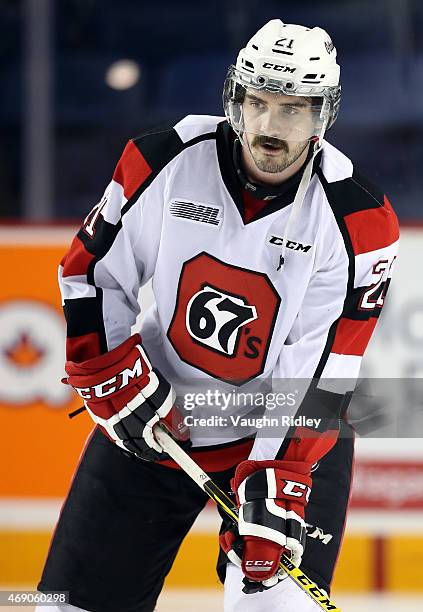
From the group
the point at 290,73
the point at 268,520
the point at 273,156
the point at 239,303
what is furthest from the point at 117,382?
the point at 290,73

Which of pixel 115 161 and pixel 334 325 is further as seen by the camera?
pixel 115 161

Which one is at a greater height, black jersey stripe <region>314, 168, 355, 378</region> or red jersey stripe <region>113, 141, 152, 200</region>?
red jersey stripe <region>113, 141, 152, 200</region>

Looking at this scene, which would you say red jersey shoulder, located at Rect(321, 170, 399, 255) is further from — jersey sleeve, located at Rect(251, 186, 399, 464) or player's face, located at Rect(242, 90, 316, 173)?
player's face, located at Rect(242, 90, 316, 173)

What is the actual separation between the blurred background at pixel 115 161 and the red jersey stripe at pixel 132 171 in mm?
1002

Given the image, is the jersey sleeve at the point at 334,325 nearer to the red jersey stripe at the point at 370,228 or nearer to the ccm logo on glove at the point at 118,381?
the red jersey stripe at the point at 370,228

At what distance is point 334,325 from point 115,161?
7.33 ft

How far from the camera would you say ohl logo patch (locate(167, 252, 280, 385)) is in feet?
6.77

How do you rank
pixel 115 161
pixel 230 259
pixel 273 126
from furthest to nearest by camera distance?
pixel 115 161, pixel 230 259, pixel 273 126

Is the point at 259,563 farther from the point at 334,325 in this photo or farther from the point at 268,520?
the point at 334,325

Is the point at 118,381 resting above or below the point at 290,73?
below

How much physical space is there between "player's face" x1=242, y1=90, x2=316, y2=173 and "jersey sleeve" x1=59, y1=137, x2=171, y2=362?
7.4 inches

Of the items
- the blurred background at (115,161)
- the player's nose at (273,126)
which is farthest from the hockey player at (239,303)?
the blurred background at (115,161)

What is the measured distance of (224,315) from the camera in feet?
6.81

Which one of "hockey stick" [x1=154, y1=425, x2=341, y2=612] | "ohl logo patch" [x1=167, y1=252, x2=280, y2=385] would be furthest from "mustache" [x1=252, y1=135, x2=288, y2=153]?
"hockey stick" [x1=154, y1=425, x2=341, y2=612]
